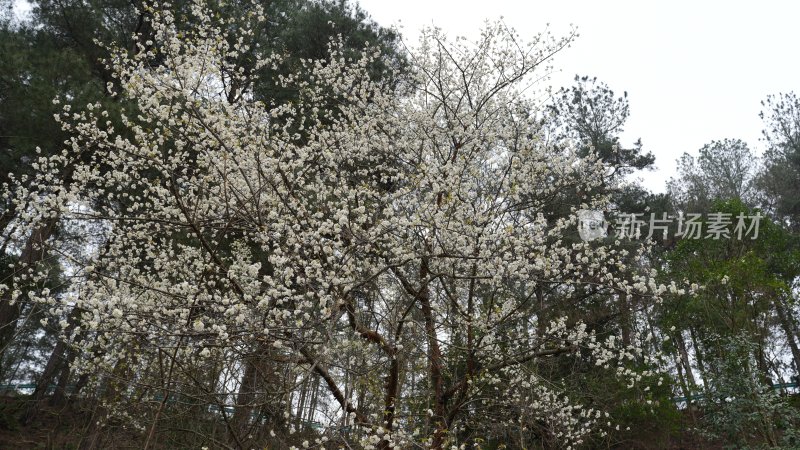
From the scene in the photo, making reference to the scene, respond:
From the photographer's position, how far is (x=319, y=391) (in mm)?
8828

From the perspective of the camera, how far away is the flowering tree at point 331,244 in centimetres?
421

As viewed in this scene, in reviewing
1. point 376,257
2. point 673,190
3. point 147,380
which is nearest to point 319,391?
point 147,380

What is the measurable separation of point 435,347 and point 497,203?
1583 millimetres

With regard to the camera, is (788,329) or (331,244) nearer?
(331,244)

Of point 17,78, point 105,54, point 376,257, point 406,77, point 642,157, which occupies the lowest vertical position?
point 376,257

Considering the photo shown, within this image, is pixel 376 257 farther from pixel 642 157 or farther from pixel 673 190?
pixel 673 190

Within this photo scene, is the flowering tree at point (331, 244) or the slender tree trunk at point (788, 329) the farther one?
the slender tree trunk at point (788, 329)

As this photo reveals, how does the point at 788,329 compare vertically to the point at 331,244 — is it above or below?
above

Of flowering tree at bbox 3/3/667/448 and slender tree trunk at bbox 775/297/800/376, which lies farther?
slender tree trunk at bbox 775/297/800/376

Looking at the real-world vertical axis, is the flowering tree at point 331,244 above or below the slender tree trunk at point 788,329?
below

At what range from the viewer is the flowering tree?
166 inches

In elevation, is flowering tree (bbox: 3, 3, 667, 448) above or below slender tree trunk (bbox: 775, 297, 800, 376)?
below

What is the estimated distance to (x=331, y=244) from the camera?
467cm

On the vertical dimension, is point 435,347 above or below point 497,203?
below
